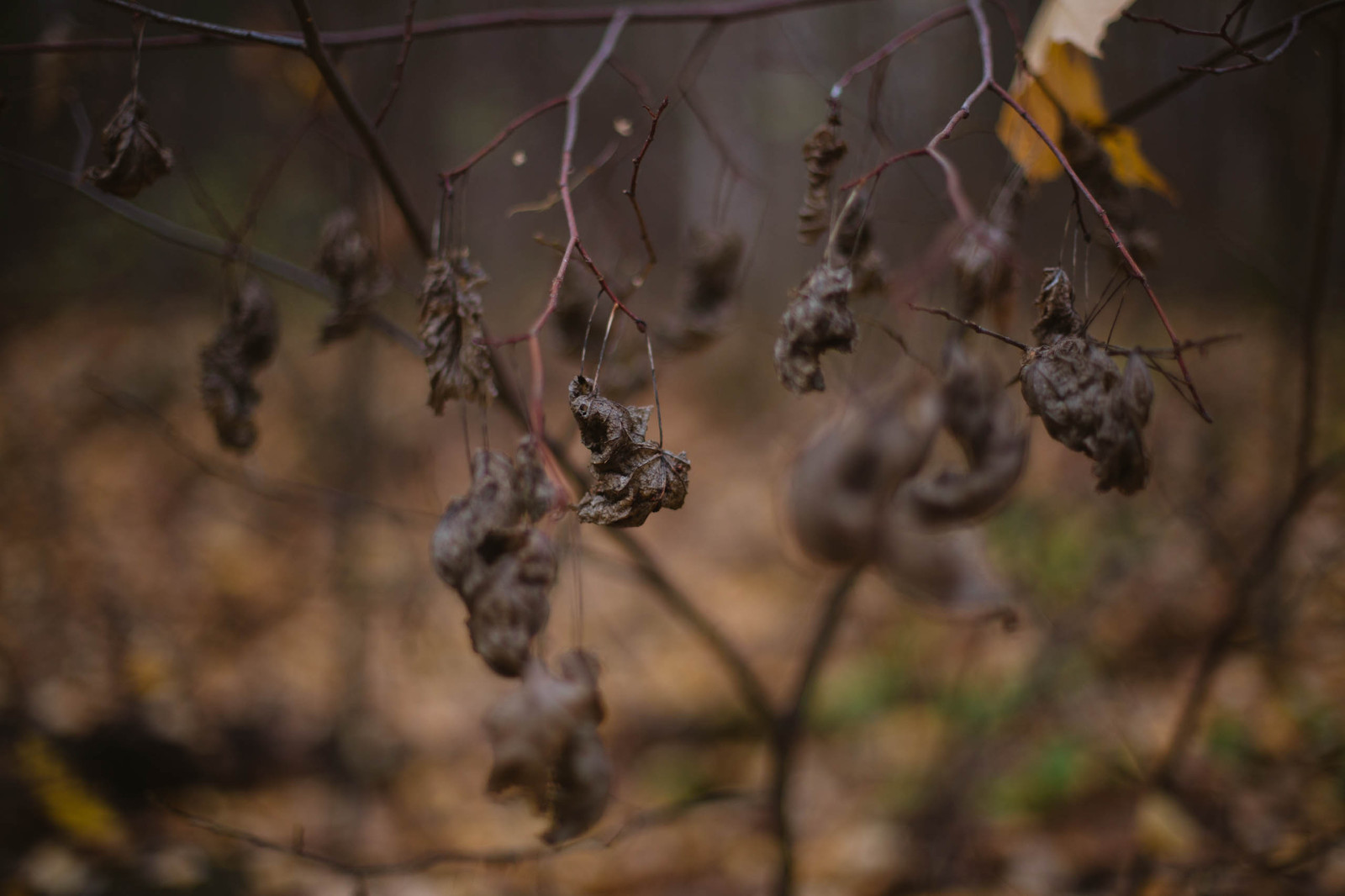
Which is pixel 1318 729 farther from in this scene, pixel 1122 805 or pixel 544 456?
pixel 544 456

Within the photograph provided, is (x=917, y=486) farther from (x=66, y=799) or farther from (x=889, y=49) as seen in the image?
(x=66, y=799)

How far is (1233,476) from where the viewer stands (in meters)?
3.51

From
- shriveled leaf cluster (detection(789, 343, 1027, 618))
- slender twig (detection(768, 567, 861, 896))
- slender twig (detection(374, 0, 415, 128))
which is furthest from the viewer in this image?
slender twig (detection(768, 567, 861, 896))

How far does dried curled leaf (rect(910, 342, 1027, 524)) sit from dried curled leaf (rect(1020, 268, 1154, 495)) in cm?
37

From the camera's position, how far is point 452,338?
0.83m

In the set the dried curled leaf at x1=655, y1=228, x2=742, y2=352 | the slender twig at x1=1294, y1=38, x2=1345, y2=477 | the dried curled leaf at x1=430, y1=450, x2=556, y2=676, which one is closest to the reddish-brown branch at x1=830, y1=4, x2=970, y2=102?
the dried curled leaf at x1=655, y1=228, x2=742, y2=352

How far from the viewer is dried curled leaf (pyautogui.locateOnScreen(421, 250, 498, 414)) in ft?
2.65

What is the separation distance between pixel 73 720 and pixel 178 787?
1.71 ft

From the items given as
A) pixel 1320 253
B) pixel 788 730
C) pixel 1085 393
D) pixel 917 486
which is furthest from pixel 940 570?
pixel 1320 253

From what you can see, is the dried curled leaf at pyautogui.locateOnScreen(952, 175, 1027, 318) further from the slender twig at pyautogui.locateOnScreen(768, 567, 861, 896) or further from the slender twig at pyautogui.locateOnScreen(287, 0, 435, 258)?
the slender twig at pyautogui.locateOnScreen(287, 0, 435, 258)

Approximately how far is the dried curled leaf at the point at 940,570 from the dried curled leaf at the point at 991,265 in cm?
35

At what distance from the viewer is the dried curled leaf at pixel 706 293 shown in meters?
1.38

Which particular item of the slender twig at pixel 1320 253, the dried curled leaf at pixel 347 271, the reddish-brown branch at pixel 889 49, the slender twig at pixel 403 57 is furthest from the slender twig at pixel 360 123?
the slender twig at pixel 1320 253

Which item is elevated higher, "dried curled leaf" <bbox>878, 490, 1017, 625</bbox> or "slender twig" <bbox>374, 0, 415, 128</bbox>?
"slender twig" <bbox>374, 0, 415, 128</bbox>
